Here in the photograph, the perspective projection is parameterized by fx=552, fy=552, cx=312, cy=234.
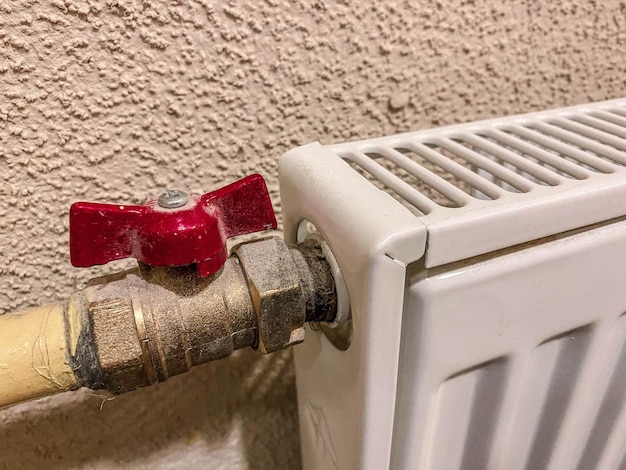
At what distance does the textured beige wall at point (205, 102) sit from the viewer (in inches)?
10.7

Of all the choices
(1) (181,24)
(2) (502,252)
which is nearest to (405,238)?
(2) (502,252)

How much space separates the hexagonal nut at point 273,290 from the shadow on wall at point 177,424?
0.15m

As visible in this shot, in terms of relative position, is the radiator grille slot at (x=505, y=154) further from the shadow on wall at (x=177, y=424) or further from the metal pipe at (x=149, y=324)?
the shadow on wall at (x=177, y=424)

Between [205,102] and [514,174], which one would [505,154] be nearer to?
[514,174]

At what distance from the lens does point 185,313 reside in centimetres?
22

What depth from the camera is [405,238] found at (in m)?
0.20

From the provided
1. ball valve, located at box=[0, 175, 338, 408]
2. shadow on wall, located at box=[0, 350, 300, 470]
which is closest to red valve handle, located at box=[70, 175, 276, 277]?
ball valve, located at box=[0, 175, 338, 408]

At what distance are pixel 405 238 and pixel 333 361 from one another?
0.32ft

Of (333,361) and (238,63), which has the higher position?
(238,63)

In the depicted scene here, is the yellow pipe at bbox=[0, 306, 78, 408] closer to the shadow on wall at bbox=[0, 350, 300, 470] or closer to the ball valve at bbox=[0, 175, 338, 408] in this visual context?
the ball valve at bbox=[0, 175, 338, 408]

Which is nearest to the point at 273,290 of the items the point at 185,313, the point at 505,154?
the point at 185,313

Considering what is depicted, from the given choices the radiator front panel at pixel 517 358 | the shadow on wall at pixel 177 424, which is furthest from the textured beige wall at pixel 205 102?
the radiator front panel at pixel 517 358

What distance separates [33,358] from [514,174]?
0.22 meters

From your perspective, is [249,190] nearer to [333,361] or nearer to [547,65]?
[333,361]
